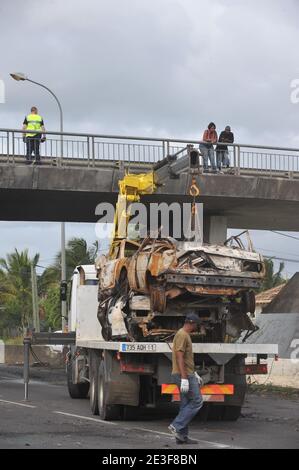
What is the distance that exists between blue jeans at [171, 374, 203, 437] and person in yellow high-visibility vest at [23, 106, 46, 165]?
45.1 ft

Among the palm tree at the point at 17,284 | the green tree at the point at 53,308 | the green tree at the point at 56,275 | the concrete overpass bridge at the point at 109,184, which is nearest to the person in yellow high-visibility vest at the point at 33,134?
the concrete overpass bridge at the point at 109,184

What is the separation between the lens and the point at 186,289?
13.7 meters

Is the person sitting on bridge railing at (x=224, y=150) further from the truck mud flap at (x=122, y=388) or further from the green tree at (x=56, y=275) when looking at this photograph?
the green tree at (x=56, y=275)

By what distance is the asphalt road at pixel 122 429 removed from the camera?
37.8 ft

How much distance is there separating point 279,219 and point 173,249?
17.8m

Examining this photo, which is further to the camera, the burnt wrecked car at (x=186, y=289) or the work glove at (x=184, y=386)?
the burnt wrecked car at (x=186, y=289)

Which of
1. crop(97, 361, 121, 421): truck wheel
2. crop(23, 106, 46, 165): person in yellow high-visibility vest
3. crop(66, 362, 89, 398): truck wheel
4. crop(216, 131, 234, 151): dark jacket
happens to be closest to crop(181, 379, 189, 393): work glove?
crop(97, 361, 121, 421): truck wheel

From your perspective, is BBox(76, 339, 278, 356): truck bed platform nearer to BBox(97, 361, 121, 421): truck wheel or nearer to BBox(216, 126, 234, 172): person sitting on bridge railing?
BBox(97, 361, 121, 421): truck wheel

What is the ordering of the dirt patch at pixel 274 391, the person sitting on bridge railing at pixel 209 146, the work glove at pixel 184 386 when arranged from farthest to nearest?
the person sitting on bridge railing at pixel 209 146, the dirt patch at pixel 274 391, the work glove at pixel 184 386

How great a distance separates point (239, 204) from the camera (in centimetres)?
2748

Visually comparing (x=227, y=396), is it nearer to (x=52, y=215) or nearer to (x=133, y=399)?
(x=133, y=399)

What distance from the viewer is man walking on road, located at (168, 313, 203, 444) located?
11.5 metres

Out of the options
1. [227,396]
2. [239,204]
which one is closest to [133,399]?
[227,396]

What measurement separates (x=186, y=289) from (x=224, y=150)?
507 inches
